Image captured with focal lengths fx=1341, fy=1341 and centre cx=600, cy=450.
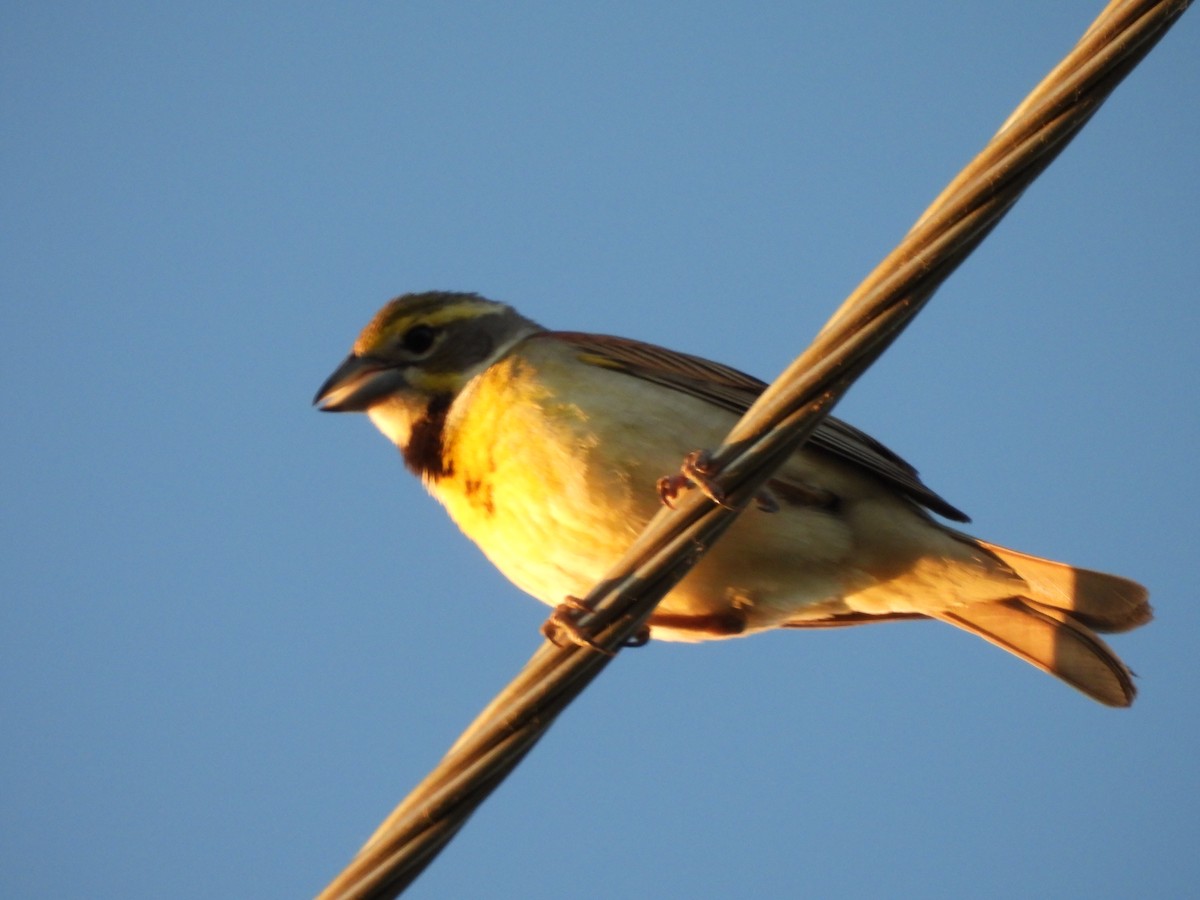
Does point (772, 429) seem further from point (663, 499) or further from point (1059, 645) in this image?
point (1059, 645)

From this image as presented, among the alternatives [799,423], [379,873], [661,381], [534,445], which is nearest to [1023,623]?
[661,381]

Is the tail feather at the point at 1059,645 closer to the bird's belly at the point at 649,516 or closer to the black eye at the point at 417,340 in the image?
the bird's belly at the point at 649,516

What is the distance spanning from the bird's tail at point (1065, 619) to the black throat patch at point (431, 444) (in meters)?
2.18

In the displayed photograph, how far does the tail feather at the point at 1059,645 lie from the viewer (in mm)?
5551

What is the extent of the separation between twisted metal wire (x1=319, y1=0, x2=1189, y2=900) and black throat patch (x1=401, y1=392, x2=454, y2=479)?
7.22 feet

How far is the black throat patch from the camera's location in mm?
5359

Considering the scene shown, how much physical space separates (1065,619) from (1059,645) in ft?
0.42

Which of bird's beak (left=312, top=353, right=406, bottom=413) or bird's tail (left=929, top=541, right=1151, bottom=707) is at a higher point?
bird's tail (left=929, top=541, right=1151, bottom=707)

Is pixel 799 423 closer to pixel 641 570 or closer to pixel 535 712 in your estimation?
pixel 641 570

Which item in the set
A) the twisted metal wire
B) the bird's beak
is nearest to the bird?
the bird's beak

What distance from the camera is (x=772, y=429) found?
10.2ft

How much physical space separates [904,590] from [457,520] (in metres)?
1.83

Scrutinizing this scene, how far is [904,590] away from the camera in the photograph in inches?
214

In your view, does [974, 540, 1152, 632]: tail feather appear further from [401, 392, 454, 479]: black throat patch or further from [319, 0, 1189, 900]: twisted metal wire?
[319, 0, 1189, 900]: twisted metal wire
